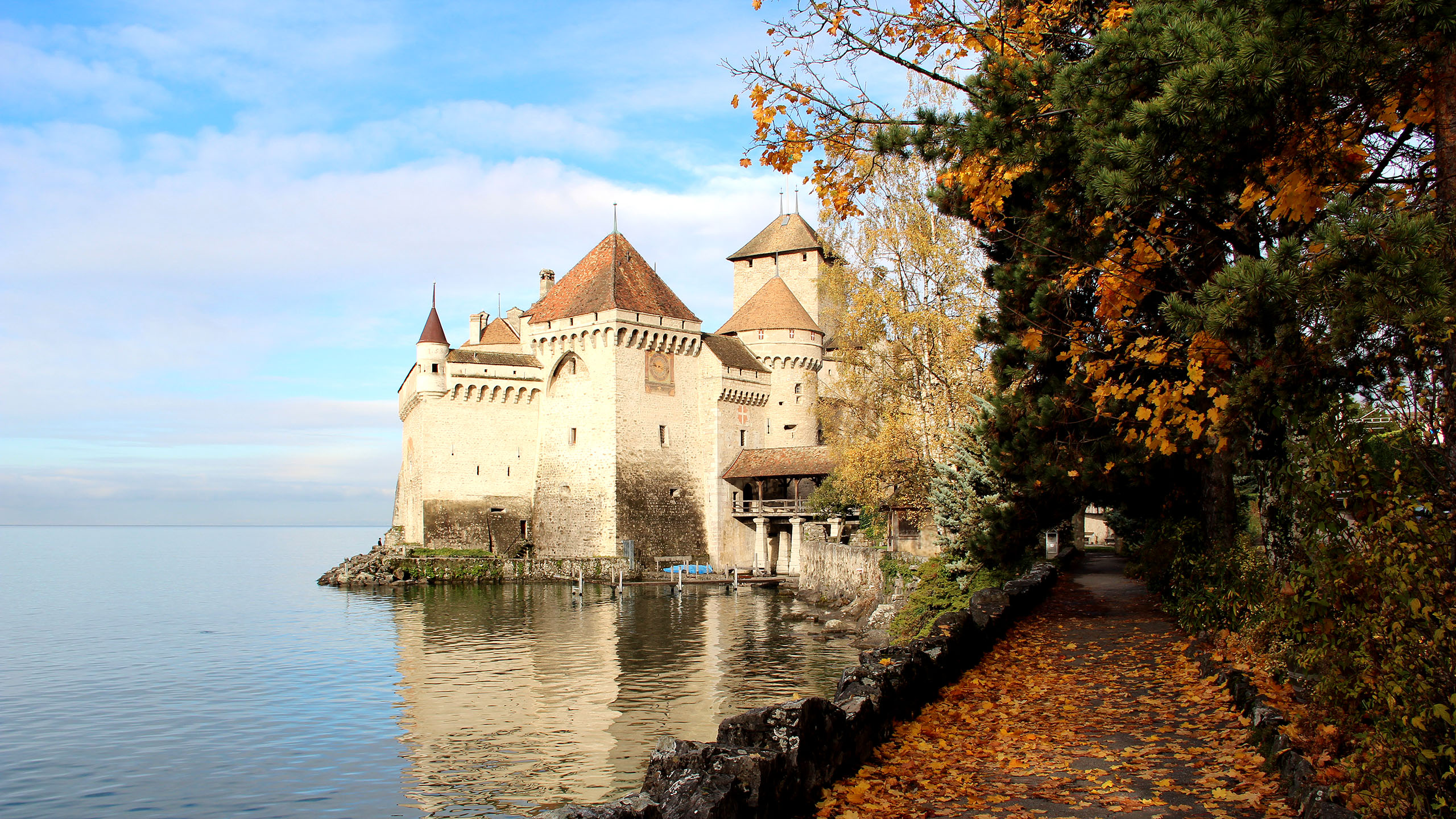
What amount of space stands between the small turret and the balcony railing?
46.0ft

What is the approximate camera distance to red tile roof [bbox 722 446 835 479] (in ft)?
131

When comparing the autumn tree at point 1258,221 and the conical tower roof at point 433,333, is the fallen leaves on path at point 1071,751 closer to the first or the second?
the autumn tree at point 1258,221

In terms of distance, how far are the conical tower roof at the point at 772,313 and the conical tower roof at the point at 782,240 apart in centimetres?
295

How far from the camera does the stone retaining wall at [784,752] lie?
4.38 metres

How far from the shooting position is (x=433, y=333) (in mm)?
43062

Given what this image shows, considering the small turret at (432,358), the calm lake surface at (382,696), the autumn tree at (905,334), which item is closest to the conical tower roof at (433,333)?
the small turret at (432,358)

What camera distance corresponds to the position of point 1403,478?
4.59m

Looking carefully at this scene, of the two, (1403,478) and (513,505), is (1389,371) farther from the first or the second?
(513,505)

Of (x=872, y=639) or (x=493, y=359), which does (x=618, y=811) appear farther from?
(x=493, y=359)

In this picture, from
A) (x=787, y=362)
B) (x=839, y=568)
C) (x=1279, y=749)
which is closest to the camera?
(x=1279, y=749)

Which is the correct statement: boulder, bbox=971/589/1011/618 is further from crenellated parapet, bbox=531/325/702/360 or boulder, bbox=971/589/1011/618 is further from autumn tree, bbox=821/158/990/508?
crenellated parapet, bbox=531/325/702/360

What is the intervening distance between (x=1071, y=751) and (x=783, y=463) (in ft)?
115

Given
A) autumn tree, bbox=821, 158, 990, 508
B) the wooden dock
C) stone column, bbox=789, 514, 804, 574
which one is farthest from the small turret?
autumn tree, bbox=821, 158, 990, 508

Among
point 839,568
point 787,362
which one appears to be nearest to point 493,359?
point 787,362
